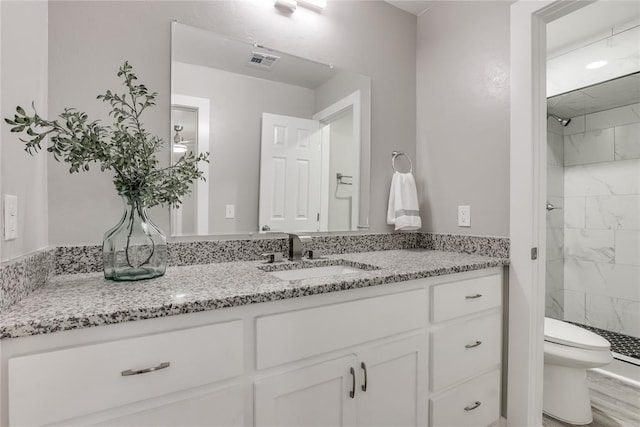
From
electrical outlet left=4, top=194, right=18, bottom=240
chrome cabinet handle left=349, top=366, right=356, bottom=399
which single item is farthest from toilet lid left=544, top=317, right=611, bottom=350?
electrical outlet left=4, top=194, right=18, bottom=240

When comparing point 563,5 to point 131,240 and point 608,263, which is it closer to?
point 131,240

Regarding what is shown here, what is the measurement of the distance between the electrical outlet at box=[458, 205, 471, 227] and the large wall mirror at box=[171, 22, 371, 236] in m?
0.51

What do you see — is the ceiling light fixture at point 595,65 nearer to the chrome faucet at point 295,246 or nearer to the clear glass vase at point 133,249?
the chrome faucet at point 295,246

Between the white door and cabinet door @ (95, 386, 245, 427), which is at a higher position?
the white door

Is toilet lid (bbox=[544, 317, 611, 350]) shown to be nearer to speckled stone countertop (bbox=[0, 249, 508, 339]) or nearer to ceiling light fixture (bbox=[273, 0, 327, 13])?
speckled stone countertop (bbox=[0, 249, 508, 339])

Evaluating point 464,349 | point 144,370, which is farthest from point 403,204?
point 144,370

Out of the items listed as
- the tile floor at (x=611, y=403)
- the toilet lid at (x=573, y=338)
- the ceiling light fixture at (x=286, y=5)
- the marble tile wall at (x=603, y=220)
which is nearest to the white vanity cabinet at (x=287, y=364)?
the toilet lid at (x=573, y=338)

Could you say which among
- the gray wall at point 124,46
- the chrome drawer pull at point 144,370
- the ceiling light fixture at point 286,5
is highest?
the ceiling light fixture at point 286,5

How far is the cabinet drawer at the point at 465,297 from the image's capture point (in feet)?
4.26

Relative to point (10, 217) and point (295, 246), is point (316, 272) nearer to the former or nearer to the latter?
point (295, 246)

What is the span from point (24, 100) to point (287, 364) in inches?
42.1

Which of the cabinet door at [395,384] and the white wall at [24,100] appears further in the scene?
the cabinet door at [395,384]

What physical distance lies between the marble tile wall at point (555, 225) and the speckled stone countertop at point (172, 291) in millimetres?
2145

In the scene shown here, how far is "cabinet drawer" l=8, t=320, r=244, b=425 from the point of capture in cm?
65
